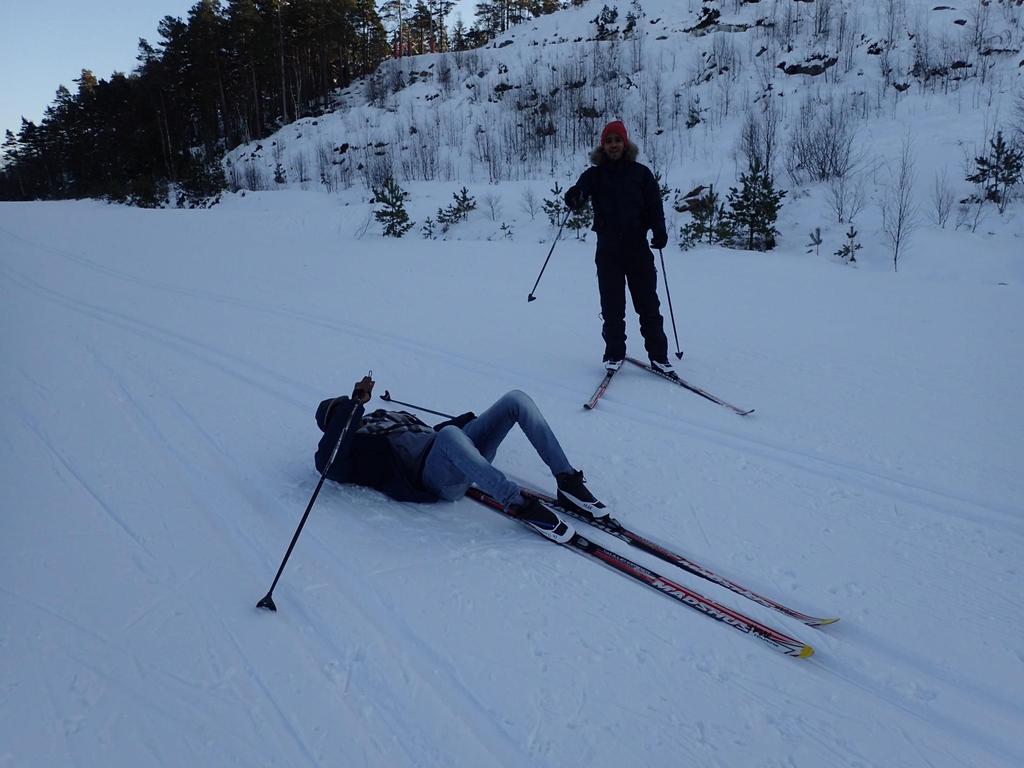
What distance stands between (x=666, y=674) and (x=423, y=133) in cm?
1926

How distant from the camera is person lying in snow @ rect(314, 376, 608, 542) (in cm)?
282

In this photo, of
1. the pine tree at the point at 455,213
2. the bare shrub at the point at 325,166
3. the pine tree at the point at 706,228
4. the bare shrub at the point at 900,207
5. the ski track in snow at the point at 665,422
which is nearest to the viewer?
the ski track in snow at the point at 665,422

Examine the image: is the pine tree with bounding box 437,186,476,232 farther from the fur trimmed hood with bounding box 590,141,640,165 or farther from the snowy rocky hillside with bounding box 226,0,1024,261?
the fur trimmed hood with bounding box 590,141,640,165

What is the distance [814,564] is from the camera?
2617 millimetres

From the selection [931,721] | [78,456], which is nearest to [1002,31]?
[931,721]

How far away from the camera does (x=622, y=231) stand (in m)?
4.71

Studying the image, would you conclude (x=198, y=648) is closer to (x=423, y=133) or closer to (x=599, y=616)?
(x=599, y=616)

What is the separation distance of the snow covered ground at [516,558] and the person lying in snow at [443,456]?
0.14 metres

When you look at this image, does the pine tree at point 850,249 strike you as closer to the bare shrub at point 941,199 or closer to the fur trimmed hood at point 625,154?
the bare shrub at point 941,199

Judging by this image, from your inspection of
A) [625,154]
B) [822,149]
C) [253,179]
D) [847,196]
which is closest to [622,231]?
[625,154]

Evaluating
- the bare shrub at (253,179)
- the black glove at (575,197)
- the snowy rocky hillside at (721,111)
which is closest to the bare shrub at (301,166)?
the snowy rocky hillside at (721,111)

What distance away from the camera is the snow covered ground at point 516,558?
1.89 m

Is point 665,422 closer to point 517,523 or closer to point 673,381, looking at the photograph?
point 673,381

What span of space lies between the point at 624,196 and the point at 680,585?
10.3ft
